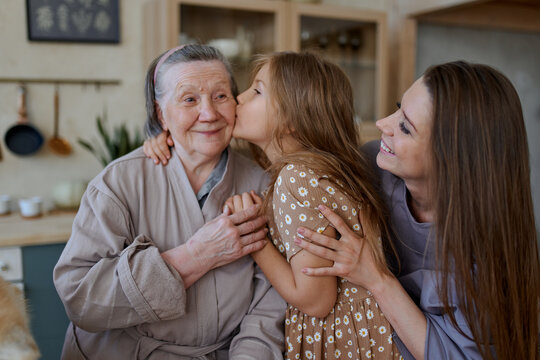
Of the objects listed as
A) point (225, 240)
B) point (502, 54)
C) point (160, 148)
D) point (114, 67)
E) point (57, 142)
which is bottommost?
point (225, 240)

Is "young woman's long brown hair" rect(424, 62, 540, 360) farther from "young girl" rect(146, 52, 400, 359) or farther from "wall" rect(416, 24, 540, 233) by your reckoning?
"wall" rect(416, 24, 540, 233)

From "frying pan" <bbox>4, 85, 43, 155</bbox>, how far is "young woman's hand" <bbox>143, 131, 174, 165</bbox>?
149cm

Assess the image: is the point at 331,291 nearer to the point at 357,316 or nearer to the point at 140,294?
the point at 357,316

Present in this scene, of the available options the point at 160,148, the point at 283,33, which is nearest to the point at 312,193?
the point at 160,148

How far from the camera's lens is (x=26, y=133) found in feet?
8.64

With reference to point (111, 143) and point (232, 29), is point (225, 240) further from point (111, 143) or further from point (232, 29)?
point (232, 29)

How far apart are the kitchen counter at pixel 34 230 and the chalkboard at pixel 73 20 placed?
101 cm

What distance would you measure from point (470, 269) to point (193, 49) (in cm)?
95

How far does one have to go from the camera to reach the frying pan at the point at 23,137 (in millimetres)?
2602

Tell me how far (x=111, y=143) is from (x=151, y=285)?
152 centimetres

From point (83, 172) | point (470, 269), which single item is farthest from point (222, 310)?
point (83, 172)

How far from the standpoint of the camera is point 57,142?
2.70 meters

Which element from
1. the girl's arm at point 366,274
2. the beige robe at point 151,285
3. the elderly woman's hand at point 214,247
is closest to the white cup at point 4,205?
the beige robe at point 151,285

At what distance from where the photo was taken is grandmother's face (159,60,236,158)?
1.34 m
